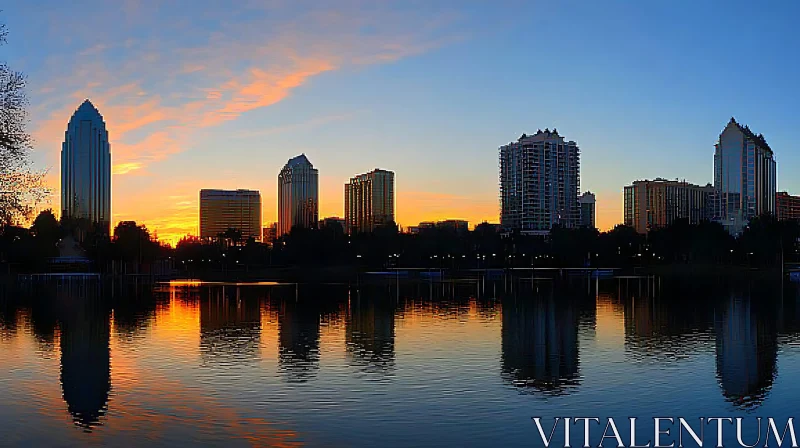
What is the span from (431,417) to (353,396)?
115 inches

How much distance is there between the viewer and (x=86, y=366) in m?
25.1

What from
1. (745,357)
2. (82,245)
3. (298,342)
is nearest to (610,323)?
(745,357)

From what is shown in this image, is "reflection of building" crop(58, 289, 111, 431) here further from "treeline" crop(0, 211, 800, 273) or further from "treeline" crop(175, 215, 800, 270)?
"treeline" crop(175, 215, 800, 270)

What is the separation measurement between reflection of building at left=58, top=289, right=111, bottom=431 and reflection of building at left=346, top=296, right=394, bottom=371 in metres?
7.75

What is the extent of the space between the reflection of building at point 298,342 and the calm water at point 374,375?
106 millimetres

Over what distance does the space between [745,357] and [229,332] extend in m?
20.6

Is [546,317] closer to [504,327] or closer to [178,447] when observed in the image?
[504,327]

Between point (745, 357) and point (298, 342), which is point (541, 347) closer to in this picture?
point (745, 357)

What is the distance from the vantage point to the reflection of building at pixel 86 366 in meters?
18.8

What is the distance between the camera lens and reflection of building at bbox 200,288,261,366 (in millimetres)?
27203

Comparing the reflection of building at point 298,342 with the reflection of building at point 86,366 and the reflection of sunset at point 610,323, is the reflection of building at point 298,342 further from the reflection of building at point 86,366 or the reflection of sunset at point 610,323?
the reflection of sunset at point 610,323

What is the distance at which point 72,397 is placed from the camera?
2020 cm

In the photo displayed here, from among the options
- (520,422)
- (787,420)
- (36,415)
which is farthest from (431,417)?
(36,415)

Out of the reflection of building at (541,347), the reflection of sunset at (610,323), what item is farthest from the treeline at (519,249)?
the reflection of building at (541,347)
